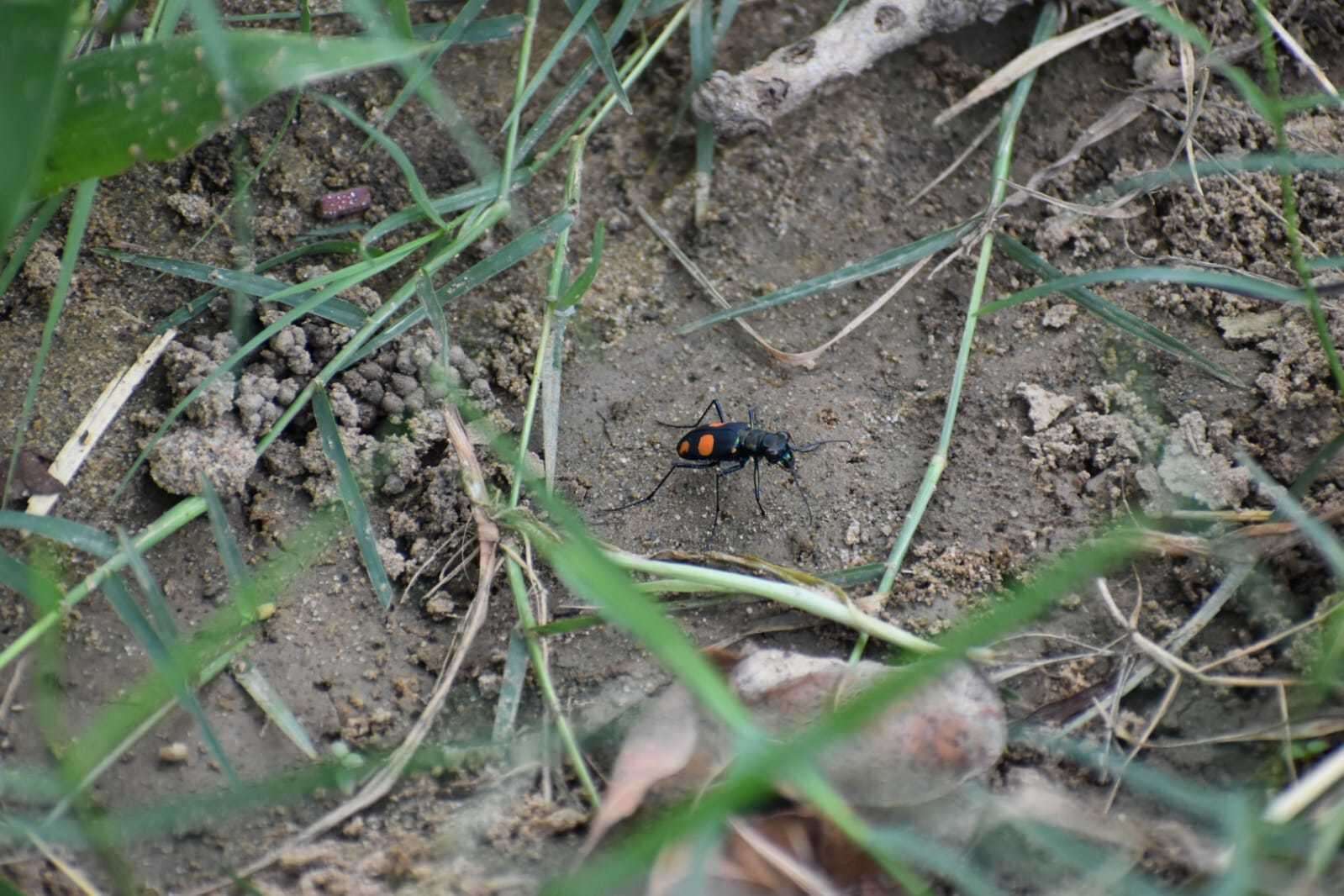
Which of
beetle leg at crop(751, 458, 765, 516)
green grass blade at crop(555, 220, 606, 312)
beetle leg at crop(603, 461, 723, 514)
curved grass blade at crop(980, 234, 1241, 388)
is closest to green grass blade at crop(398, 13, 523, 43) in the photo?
green grass blade at crop(555, 220, 606, 312)

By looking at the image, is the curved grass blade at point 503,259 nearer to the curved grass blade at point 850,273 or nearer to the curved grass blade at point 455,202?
the curved grass blade at point 455,202

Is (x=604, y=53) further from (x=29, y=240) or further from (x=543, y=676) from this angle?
(x=543, y=676)

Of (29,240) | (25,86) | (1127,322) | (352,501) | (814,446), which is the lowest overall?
(814,446)

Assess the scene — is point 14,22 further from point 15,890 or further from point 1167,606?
point 1167,606

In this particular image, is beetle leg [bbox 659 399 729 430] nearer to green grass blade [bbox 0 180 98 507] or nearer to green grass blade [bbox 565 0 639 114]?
green grass blade [bbox 565 0 639 114]

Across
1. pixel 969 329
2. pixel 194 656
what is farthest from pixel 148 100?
pixel 969 329

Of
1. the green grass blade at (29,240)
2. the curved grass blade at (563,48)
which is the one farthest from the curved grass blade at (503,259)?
the green grass blade at (29,240)

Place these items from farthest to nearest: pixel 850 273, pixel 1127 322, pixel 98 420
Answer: pixel 850 273, pixel 1127 322, pixel 98 420
